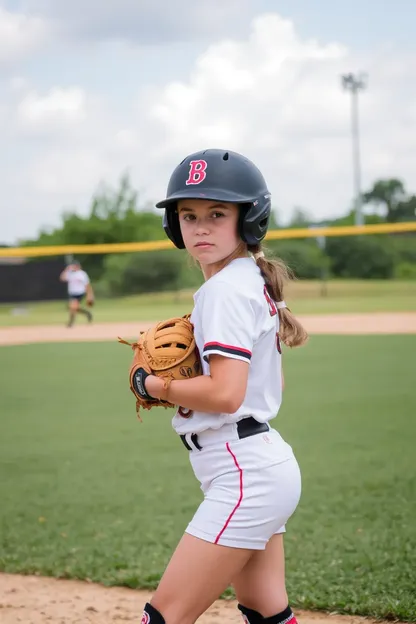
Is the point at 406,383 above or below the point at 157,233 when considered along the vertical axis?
below

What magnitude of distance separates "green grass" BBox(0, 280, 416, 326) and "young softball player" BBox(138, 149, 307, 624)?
22043mm

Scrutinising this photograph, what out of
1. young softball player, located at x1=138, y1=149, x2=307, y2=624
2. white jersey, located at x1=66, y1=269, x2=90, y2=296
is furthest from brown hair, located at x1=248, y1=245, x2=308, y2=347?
white jersey, located at x1=66, y1=269, x2=90, y2=296

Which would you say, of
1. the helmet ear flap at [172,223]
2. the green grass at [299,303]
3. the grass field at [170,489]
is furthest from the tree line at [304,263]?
the helmet ear flap at [172,223]

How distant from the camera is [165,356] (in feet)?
8.94

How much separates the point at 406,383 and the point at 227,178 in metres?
8.38

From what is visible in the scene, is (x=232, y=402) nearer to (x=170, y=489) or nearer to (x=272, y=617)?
(x=272, y=617)

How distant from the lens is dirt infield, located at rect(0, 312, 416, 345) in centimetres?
1931

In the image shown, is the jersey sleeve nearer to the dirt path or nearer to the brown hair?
the brown hair

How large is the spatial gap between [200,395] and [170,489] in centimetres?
381

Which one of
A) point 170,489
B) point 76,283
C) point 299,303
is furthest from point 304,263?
point 170,489

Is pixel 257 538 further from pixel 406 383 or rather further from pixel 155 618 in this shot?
pixel 406 383

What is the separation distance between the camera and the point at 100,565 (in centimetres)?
476

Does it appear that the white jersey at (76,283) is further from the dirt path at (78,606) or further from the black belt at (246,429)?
the black belt at (246,429)

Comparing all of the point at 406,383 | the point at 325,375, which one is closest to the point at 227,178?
the point at 406,383
